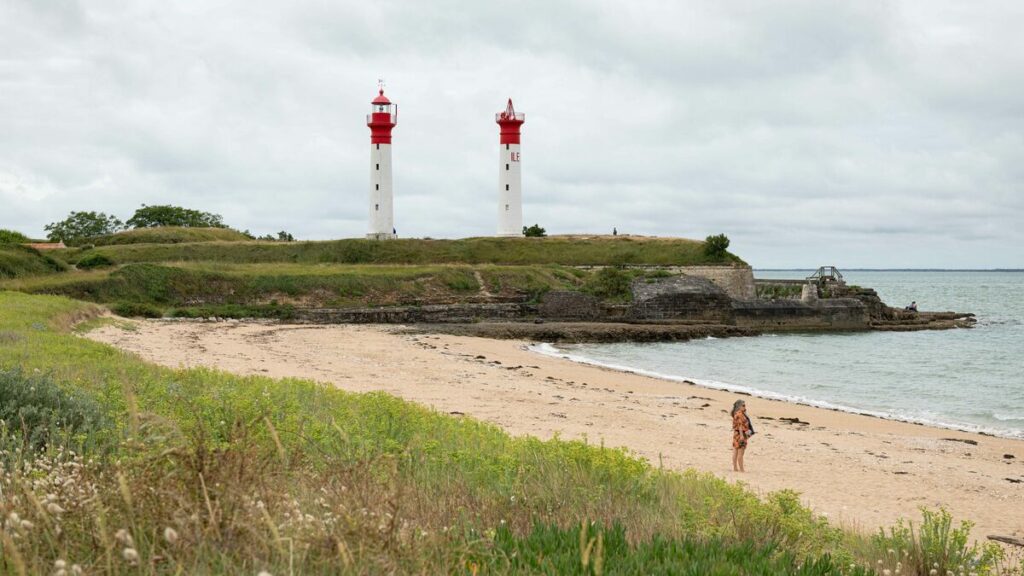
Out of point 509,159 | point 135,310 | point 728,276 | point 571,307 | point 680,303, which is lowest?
point 135,310

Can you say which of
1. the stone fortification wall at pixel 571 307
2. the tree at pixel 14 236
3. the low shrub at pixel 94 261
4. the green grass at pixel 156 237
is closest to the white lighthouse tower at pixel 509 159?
the stone fortification wall at pixel 571 307

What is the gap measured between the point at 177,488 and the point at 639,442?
1295 cm

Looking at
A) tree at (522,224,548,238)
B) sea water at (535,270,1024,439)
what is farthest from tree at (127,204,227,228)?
sea water at (535,270,1024,439)

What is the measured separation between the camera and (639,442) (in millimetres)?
16359

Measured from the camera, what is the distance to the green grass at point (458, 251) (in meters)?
60.4

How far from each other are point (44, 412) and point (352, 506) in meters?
4.70

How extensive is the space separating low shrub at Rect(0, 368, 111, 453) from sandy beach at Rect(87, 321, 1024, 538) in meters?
8.08

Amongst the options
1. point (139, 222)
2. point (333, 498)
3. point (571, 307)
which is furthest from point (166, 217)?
point (333, 498)

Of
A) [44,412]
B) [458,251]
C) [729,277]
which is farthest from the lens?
[458,251]

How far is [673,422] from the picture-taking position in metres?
19.4

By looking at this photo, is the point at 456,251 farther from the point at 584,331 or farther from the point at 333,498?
the point at 333,498

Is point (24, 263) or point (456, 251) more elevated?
point (456, 251)

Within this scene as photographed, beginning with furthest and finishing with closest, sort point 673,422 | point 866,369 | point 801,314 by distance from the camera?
1. point 801,314
2. point 866,369
3. point 673,422

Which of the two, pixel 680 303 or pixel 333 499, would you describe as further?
pixel 680 303
